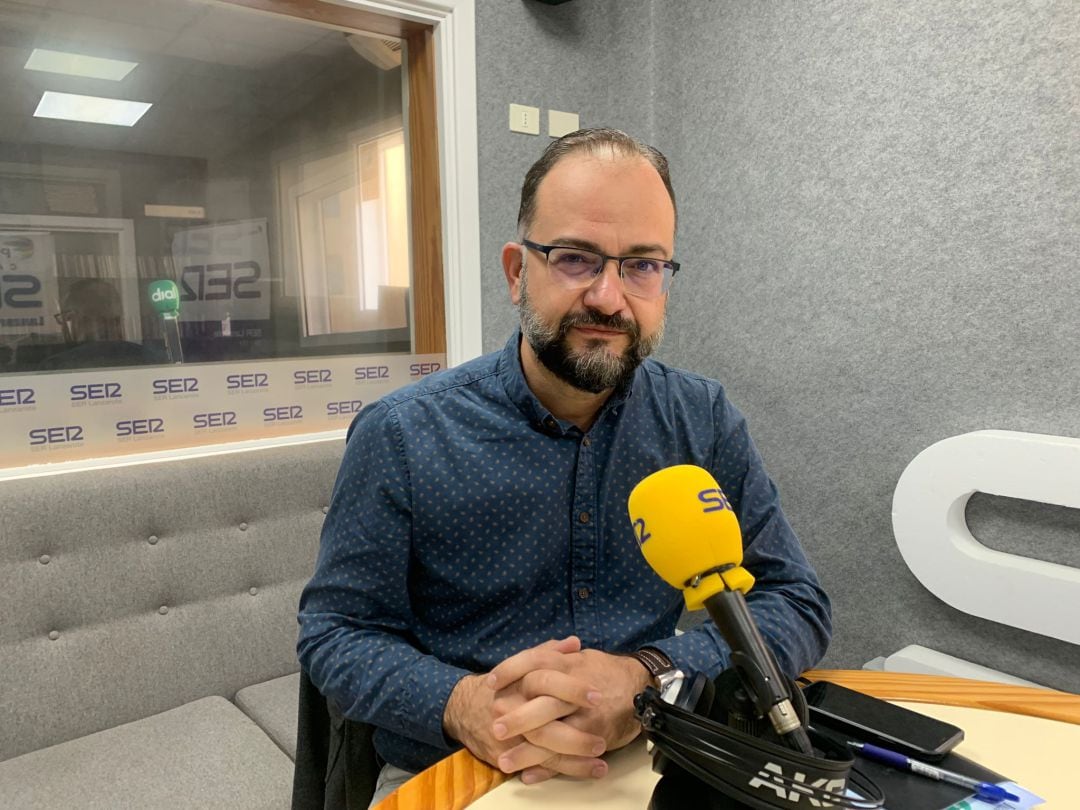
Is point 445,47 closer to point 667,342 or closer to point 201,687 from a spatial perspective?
point 667,342

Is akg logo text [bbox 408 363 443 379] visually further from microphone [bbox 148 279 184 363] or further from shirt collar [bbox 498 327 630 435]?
shirt collar [bbox 498 327 630 435]

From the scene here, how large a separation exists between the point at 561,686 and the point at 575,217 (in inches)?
23.8

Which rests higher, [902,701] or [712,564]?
[712,564]

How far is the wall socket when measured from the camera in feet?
7.58

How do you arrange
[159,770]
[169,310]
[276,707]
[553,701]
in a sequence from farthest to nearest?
[169,310] < [276,707] < [159,770] < [553,701]

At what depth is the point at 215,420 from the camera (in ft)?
6.42

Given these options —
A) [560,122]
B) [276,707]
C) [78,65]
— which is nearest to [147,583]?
[276,707]

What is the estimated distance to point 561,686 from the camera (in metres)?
0.77

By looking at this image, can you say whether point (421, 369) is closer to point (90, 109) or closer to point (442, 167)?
point (442, 167)

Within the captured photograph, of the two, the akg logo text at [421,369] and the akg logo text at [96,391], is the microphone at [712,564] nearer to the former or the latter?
the akg logo text at [96,391]

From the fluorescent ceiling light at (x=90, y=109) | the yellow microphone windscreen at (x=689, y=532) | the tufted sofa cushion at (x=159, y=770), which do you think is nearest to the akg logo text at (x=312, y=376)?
the fluorescent ceiling light at (x=90, y=109)

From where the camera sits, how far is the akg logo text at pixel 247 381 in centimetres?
198

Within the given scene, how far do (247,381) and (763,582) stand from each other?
4.79ft

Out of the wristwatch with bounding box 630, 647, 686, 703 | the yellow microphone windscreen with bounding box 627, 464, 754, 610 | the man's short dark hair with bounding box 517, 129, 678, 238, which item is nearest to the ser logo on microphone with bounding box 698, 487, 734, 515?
the yellow microphone windscreen with bounding box 627, 464, 754, 610
